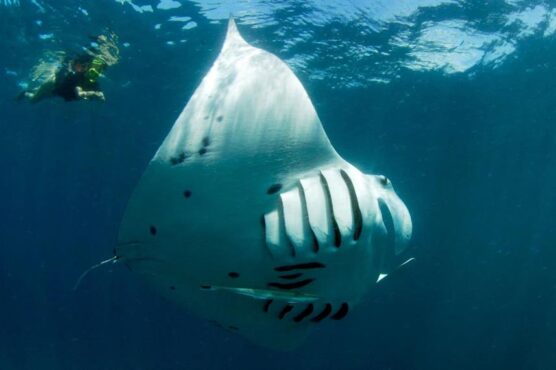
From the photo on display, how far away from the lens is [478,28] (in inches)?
558

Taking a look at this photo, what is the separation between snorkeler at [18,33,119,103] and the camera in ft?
39.9

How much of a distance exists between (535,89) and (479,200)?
1841 cm

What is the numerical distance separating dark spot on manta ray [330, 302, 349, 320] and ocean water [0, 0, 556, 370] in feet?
1.74

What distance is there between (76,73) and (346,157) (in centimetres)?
1807

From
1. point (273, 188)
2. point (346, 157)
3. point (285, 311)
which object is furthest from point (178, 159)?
point (346, 157)

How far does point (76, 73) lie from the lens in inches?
509

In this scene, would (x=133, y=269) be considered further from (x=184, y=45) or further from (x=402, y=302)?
(x=402, y=302)

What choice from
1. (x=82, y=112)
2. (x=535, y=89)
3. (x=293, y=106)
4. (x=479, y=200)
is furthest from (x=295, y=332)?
(x=479, y=200)

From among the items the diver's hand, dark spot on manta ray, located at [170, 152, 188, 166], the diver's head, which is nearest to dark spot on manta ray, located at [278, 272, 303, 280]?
the diver's head

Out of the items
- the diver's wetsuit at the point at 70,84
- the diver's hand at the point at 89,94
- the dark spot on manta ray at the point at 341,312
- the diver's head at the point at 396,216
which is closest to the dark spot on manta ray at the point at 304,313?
the dark spot on manta ray at the point at 341,312

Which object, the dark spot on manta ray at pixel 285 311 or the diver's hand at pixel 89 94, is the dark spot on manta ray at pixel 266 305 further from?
the diver's hand at pixel 89 94

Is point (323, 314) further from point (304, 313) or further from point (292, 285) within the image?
point (292, 285)

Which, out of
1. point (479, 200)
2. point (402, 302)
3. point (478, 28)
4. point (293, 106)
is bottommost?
point (402, 302)

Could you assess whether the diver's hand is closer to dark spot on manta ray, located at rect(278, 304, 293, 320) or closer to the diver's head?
dark spot on manta ray, located at rect(278, 304, 293, 320)
